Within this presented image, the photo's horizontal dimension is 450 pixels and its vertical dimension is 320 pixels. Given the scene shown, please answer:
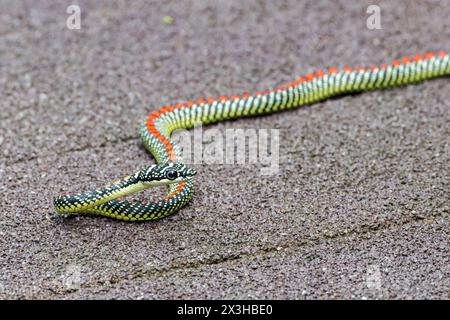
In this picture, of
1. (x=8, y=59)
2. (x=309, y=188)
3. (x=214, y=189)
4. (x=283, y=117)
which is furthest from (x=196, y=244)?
(x=8, y=59)

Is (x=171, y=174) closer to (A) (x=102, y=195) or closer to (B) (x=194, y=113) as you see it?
(A) (x=102, y=195)

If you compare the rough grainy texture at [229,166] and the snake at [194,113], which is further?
the snake at [194,113]

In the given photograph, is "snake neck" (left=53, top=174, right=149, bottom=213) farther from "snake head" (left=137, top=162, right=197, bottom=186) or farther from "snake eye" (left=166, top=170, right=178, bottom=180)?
"snake eye" (left=166, top=170, right=178, bottom=180)

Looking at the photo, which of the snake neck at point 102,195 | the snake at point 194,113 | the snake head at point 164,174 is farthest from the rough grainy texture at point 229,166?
the snake head at point 164,174

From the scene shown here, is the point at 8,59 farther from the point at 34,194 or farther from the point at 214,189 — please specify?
the point at 214,189

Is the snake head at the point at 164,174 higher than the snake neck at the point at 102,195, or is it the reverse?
the snake head at the point at 164,174

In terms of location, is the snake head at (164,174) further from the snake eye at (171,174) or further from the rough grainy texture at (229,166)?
the rough grainy texture at (229,166)

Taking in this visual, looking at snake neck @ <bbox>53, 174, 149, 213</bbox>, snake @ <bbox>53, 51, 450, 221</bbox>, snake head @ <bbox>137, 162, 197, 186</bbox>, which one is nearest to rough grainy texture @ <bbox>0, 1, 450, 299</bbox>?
snake @ <bbox>53, 51, 450, 221</bbox>

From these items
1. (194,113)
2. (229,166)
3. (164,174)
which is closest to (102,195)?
(164,174)
